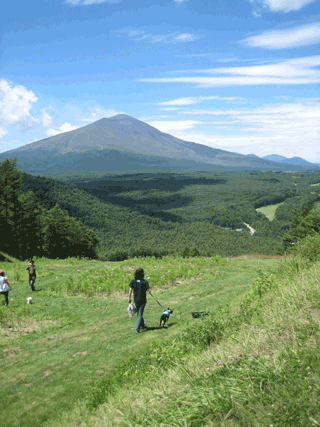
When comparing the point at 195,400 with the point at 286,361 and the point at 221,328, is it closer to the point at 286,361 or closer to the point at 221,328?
the point at 286,361

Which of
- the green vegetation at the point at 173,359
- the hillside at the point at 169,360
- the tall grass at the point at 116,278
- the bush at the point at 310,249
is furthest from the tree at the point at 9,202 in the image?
the bush at the point at 310,249

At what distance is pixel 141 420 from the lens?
3238mm

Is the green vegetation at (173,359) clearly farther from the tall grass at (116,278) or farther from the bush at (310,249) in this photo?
the tall grass at (116,278)

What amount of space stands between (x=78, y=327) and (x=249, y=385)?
8.07m

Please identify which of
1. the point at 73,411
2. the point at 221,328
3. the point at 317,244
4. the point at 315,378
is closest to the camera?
the point at 315,378

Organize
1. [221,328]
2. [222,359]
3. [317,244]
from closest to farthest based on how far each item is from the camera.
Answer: [222,359], [221,328], [317,244]

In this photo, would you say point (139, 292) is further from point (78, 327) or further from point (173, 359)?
point (173, 359)

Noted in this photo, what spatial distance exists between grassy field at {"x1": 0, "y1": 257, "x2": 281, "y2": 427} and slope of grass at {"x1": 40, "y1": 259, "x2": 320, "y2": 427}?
3.89ft

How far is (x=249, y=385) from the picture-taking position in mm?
2967

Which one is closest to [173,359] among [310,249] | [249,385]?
[249,385]

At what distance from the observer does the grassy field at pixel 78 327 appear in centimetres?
588

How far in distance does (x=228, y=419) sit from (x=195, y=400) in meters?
0.47

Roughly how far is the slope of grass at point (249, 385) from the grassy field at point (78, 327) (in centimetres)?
119

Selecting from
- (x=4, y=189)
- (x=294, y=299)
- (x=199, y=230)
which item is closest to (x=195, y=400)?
(x=294, y=299)
